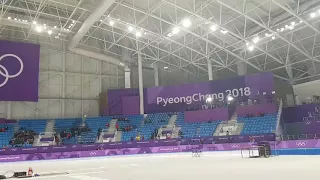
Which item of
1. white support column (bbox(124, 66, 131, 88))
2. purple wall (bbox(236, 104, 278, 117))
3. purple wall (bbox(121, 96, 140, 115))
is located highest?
white support column (bbox(124, 66, 131, 88))

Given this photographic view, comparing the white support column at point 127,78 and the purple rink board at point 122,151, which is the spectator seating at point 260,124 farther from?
the white support column at point 127,78

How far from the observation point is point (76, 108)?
39.5m

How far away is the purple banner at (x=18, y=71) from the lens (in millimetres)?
22281

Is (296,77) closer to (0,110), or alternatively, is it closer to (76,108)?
(76,108)

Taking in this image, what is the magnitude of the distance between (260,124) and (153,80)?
18351 mm

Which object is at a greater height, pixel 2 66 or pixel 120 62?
pixel 120 62

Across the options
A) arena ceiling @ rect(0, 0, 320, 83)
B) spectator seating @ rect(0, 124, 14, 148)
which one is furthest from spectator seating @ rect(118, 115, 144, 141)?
spectator seating @ rect(0, 124, 14, 148)

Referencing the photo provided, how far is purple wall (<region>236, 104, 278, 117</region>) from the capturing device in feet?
101

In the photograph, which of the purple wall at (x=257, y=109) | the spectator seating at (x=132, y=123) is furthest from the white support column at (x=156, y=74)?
the purple wall at (x=257, y=109)

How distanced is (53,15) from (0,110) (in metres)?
13.6

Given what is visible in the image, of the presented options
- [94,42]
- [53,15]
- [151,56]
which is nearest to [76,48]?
[94,42]

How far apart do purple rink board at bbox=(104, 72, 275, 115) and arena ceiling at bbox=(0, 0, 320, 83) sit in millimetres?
3530

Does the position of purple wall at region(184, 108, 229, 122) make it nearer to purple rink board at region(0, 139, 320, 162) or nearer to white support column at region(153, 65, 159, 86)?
purple rink board at region(0, 139, 320, 162)

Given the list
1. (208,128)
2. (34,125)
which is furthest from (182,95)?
(34,125)
